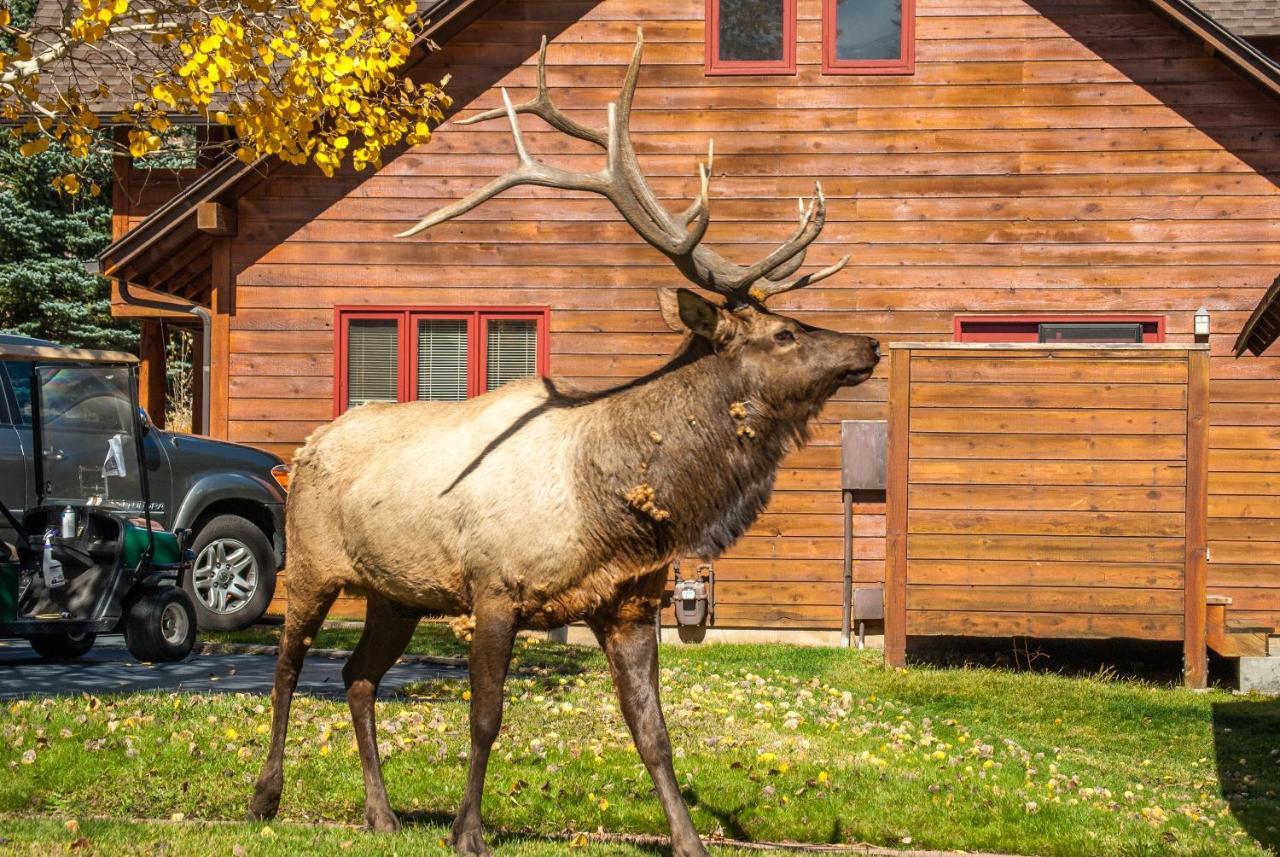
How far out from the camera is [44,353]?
12.4m

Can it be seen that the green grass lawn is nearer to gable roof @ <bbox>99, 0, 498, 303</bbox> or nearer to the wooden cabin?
the wooden cabin

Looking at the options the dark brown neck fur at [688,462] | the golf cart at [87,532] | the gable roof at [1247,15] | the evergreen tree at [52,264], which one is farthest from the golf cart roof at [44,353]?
the evergreen tree at [52,264]

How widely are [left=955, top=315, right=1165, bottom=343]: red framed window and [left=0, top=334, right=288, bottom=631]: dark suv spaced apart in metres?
6.77

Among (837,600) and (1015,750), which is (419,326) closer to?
(837,600)

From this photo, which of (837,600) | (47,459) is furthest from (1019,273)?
(47,459)

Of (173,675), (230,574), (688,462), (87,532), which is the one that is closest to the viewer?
(688,462)

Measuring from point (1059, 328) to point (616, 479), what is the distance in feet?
31.3

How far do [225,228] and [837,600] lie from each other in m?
6.96

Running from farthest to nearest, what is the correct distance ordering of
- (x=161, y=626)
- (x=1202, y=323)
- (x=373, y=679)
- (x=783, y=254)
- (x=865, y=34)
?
(x=865, y=34)
(x=1202, y=323)
(x=161, y=626)
(x=373, y=679)
(x=783, y=254)

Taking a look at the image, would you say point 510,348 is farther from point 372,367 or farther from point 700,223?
point 700,223

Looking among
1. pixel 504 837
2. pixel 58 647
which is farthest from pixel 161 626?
pixel 504 837

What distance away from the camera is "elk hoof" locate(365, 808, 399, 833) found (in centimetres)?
728

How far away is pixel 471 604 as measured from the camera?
7.00m

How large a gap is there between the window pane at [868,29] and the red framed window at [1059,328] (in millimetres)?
2786
